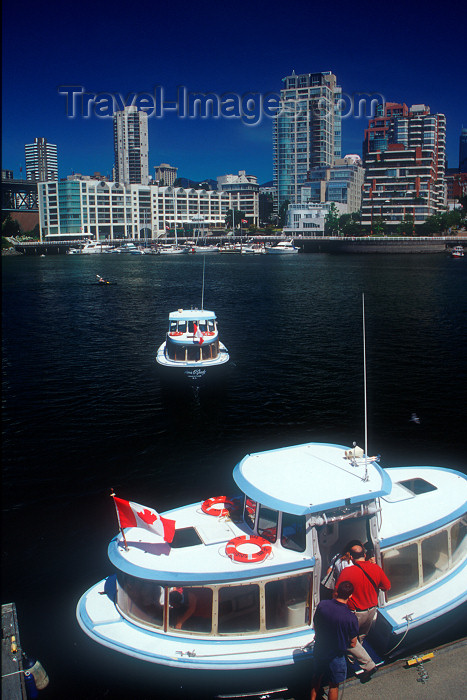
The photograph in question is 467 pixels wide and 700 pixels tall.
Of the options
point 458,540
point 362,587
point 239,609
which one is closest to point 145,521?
point 239,609

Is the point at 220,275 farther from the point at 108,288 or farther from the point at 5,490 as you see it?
the point at 5,490

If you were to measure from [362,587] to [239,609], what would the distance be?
Result: 2323 mm

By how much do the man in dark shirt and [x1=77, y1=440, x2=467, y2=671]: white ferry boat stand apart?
1062mm

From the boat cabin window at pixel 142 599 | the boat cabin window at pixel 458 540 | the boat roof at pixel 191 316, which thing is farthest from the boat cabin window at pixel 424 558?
the boat roof at pixel 191 316

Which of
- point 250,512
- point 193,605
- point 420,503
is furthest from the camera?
point 420,503

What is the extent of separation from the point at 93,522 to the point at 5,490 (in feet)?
14.8

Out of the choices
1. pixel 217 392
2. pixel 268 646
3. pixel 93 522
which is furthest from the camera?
pixel 217 392

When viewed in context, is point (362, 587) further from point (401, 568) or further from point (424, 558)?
point (424, 558)

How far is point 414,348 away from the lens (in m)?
45.2

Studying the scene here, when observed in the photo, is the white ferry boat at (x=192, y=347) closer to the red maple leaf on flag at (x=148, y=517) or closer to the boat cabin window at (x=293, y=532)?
the red maple leaf on flag at (x=148, y=517)

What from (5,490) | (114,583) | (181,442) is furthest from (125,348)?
(114,583)

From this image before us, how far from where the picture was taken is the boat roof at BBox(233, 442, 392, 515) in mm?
10930

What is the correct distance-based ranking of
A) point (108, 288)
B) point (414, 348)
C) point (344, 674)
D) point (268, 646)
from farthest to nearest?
point (108, 288), point (414, 348), point (268, 646), point (344, 674)

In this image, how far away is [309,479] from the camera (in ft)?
38.5
